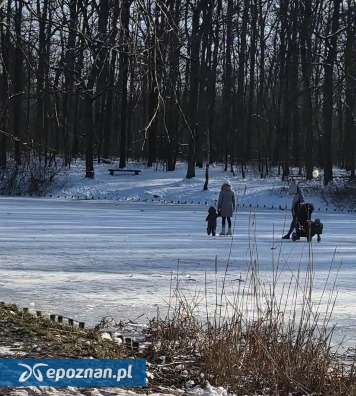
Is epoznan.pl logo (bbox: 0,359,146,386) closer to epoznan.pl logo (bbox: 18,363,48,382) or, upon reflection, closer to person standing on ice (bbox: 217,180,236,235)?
epoznan.pl logo (bbox: 18,363,48,382)

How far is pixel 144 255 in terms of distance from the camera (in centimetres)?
1481

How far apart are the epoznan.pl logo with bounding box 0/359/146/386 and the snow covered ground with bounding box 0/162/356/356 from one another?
105 inches

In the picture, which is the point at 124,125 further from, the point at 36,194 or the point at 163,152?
the point at 36,194

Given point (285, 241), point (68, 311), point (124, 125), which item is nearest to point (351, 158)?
point (124, 125)

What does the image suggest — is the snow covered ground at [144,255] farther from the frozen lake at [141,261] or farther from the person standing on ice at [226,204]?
the person standing on ice at [226,204]

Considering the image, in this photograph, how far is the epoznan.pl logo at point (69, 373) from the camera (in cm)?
449

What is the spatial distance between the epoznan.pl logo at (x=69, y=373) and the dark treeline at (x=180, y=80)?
229 centimetres

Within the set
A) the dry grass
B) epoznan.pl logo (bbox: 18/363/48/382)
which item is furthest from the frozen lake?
epoznan.pl logo (bbox: 18/363/48/382)

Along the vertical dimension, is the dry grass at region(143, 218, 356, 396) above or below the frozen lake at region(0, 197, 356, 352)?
above

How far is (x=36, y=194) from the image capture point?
37.3 metres

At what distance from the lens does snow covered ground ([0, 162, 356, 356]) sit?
9.72 m

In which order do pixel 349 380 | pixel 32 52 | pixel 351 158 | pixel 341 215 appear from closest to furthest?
pixel 349 380 < pixel 32 52 < pixel 341 215 < pixel 351 158

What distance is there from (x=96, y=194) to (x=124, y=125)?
8.10 meters

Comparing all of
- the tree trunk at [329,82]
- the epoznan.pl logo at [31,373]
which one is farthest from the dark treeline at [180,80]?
the epoznan.pl logo at [31,373]
